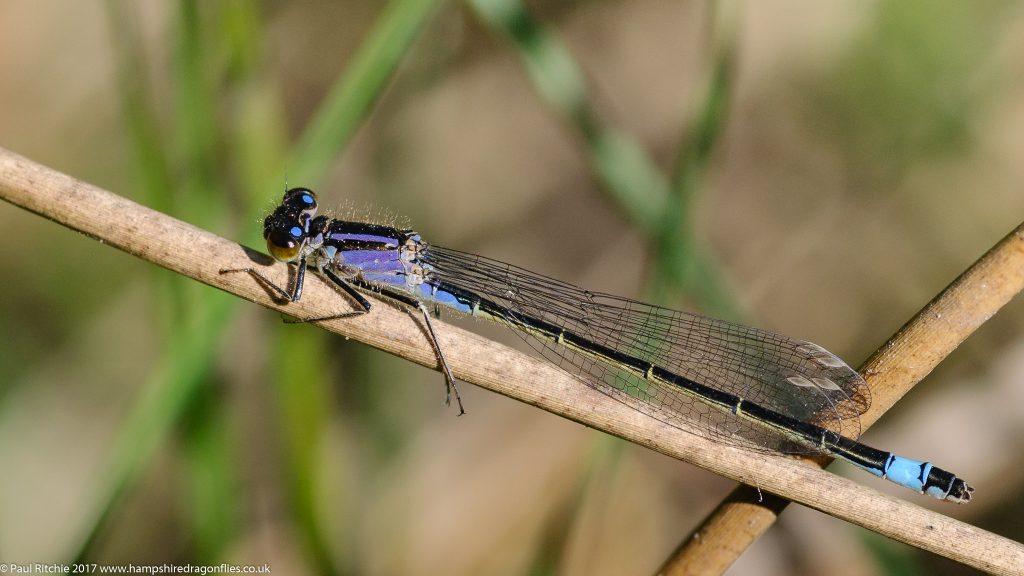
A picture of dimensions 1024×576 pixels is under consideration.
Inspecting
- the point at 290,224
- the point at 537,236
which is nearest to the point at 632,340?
the point at 290,224

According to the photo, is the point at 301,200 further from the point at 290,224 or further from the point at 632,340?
the point at 632,340

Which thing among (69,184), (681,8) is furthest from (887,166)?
(69,184)

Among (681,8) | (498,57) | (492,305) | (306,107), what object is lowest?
(492,305)

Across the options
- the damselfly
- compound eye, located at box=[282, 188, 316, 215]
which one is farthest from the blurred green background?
compound eye, located at box=[282, 188, 316, 215]

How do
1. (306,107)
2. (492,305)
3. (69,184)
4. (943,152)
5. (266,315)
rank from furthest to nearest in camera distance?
(306,107) < (943,152) < (266,315) < (492,305) < (69,184)

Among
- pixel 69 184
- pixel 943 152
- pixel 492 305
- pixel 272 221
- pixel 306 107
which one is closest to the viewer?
pixel 69 184

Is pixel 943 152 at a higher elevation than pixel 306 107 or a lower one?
higher

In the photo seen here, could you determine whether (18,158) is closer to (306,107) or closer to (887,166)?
(306,107)
